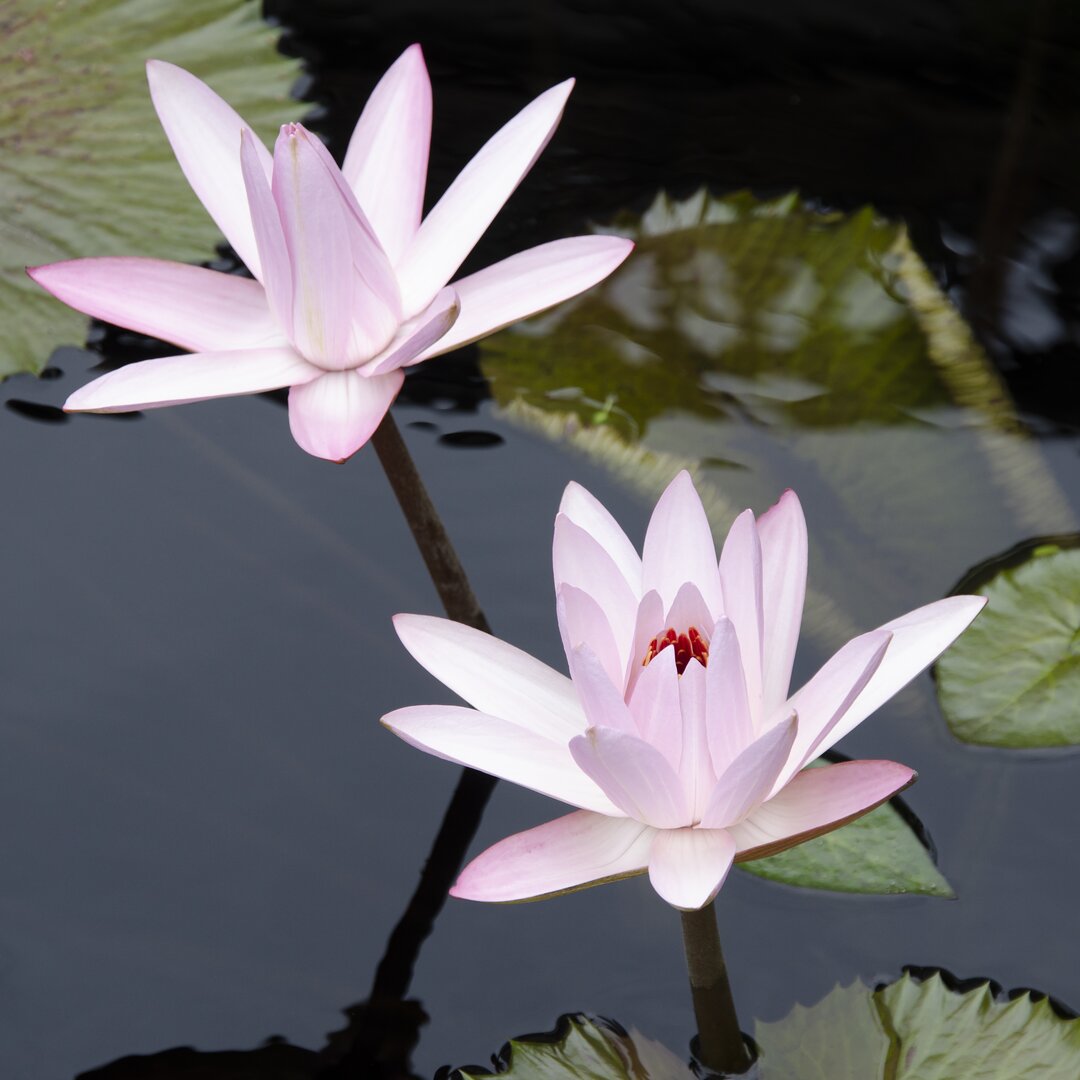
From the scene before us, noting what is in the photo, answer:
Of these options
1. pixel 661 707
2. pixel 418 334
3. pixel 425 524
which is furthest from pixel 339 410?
pixel 661 707

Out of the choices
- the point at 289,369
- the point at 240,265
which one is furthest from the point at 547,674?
the point at 240,265

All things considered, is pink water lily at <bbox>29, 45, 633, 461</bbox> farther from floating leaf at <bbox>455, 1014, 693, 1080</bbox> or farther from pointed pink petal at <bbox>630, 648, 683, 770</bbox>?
floating leaf at <bbox>455, 1014, 693, 1080</bbox>

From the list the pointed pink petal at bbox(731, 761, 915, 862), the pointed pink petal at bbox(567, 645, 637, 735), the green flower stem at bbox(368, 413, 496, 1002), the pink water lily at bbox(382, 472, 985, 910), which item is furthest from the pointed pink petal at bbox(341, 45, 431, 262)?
the pointed pink petal at bbox(731, 761, 915, 862)

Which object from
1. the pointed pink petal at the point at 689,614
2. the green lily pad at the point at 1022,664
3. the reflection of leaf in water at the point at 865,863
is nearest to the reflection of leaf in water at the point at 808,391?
the green lily pad at the point at 1022,664

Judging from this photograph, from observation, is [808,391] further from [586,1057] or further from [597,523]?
[586,1057]

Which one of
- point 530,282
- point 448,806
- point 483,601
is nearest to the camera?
point 530,282

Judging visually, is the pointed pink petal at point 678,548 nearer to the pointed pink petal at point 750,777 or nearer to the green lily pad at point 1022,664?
the pointed pink petal at point 750,777

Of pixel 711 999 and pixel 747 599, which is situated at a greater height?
pixel 747 599
